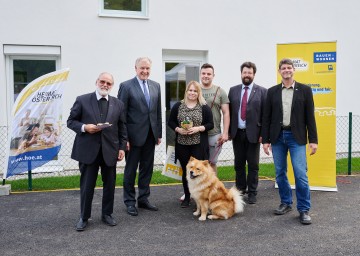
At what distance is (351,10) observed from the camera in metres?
9.71

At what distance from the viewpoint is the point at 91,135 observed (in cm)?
450

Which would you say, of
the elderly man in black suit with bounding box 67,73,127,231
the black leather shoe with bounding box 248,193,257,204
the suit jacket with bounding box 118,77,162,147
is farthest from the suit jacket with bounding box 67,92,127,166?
the black leather shoe with bounding box 248,193,257,204

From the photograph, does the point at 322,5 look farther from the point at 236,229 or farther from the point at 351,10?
the point at 236,229

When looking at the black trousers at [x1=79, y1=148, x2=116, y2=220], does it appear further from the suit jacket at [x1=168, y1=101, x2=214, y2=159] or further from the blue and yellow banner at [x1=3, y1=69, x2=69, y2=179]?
the blue and yellow banner at [x1=3, y1=69, x2=69, y2=179]

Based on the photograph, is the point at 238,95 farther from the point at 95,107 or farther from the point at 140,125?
the point at 95,107

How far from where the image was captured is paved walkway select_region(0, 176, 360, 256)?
4.03 meters

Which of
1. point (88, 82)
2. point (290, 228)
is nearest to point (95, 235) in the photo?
point (290, 228)

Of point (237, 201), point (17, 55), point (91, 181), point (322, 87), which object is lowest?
point (237, 201)

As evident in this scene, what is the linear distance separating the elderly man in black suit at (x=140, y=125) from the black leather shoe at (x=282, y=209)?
172 cm

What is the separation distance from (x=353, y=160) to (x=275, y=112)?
5.06m

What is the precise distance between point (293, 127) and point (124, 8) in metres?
5.34

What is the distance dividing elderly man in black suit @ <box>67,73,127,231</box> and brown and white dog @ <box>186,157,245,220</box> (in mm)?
1032

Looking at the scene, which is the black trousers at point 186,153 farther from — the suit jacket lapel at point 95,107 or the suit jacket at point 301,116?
the suit jacket lapel at point 95,107

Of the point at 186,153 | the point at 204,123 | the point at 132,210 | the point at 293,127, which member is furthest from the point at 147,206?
the point at 293,127
